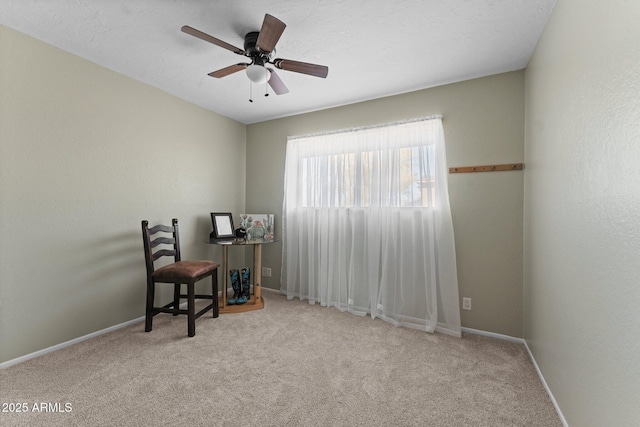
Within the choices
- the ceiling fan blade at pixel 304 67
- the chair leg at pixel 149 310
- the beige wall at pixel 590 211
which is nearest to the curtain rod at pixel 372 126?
the beige wall at pixel 590 211

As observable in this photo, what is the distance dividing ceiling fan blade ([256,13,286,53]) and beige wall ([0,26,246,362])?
1.76 meters

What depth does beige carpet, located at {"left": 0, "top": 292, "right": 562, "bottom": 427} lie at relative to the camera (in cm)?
149

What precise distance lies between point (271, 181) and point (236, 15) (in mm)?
2211

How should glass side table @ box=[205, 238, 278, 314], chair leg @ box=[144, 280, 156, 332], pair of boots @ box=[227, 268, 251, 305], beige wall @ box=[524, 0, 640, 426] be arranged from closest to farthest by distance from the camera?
1. beige wall @ box=[524, 0, 640, 426]
2. chair leg @ box=[144, 280, 156, 332]
3. glass side table @ box=[205, 238, 278, 314]
4. pair of boots @ box=[227, 268, 251, 305]

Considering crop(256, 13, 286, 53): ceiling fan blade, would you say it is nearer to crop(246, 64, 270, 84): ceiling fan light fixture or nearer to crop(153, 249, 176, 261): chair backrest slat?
crop(246, 64, 270, 84): ceiling fan light fixture

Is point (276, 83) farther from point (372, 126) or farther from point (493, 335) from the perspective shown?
point (493, 335)

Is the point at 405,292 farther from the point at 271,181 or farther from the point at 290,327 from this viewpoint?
the point at 271,181

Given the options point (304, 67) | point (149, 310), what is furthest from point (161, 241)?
point (304, 67)

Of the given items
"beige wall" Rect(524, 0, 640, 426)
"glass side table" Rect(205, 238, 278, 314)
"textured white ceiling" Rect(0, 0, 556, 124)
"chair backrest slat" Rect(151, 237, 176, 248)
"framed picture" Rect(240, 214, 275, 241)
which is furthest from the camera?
"framed picture" Rect(240, 214, 275, 241)

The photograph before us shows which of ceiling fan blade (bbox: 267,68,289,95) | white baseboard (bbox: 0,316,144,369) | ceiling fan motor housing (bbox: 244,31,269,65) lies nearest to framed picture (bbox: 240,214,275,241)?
white baseboard (bbox: 0,316,144,369)

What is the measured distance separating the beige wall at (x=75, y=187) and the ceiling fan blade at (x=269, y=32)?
5.79ft

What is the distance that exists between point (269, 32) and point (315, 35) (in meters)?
0.51

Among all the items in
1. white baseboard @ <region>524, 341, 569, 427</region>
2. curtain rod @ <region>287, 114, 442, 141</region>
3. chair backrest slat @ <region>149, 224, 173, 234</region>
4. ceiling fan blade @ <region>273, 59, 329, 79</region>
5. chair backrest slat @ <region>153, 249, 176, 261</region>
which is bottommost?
white baseboard @ <region>524, 341, 569, 427</region>

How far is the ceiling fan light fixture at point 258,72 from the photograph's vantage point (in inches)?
76.0
